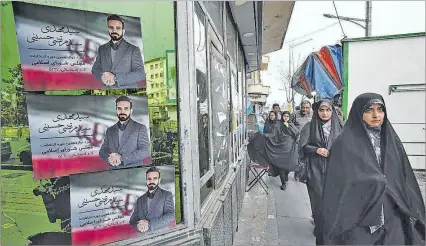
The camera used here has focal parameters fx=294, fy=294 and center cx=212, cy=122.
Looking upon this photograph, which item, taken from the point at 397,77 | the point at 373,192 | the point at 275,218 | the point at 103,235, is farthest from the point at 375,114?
the point at 397,77

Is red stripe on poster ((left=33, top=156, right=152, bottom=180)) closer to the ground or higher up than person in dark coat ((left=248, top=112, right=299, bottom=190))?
higher up

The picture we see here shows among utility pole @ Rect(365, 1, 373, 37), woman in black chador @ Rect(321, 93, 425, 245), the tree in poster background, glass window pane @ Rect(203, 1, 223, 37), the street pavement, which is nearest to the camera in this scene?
the tree in poster background

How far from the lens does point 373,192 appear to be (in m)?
2.07

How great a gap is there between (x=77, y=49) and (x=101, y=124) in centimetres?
41

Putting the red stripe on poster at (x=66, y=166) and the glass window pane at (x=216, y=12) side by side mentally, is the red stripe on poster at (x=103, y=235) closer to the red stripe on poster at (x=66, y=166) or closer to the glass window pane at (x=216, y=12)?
the red stripe on poster at (x=66, y=166)

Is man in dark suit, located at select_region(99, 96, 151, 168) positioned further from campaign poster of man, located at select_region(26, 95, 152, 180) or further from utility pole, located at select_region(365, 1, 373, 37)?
utility pole, located at select_region(365, 1, 373, 37)

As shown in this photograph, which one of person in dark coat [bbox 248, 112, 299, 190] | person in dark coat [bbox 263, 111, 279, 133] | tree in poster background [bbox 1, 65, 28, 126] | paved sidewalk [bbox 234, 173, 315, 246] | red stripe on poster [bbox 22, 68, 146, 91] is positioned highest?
red stripe on poster [bbox 22, 68, 146, 91]

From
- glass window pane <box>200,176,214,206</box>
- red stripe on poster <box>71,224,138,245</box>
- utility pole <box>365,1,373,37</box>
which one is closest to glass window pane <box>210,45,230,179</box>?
glass window pane <box>200,176,214,206</box>

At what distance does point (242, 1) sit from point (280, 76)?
138 ft

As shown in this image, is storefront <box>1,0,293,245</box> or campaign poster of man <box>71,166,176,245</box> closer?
storefront <box>1,0,293,245</box>

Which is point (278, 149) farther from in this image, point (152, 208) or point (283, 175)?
point (152, 208)

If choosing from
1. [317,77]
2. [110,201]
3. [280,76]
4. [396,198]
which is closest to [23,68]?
[110,201]

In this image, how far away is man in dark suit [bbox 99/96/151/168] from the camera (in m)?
1.66

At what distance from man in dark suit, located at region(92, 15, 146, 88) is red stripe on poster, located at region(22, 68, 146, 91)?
0.16 feet
